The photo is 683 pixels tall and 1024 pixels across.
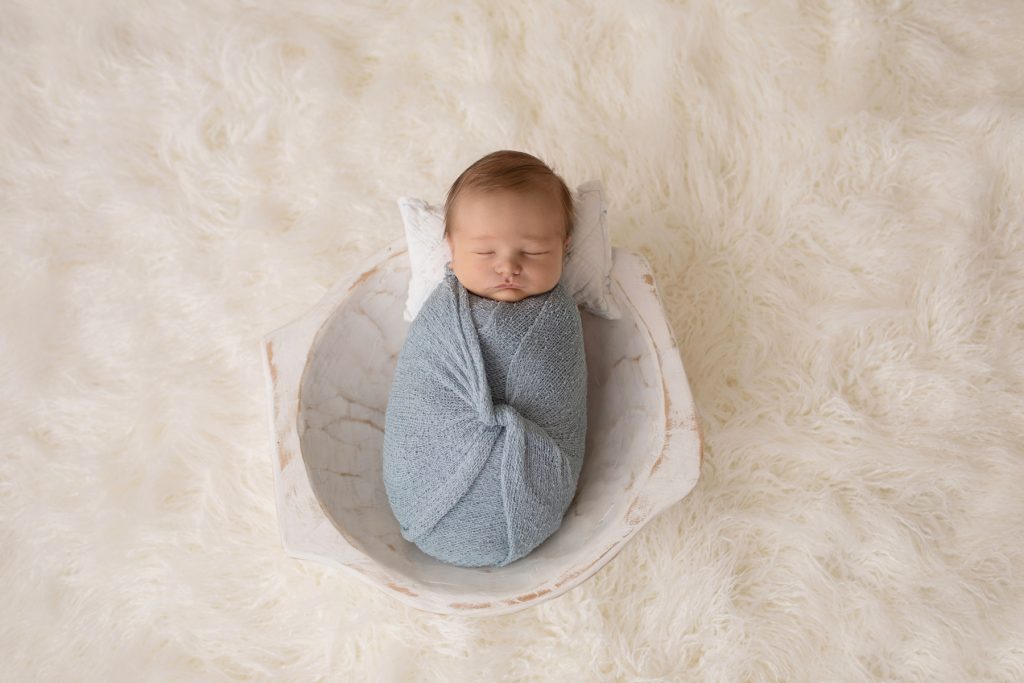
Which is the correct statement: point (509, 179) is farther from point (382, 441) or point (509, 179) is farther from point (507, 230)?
point (382, 441)

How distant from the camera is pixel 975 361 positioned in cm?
129

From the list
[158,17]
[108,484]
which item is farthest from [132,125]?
[108,484]

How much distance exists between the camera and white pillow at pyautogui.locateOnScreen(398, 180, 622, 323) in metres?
1.16

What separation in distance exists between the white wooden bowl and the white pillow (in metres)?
0.02

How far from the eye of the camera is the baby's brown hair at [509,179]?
3.58 ft

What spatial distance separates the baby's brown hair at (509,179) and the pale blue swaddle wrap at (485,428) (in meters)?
0.13

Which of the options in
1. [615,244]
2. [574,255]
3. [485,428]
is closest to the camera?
[485,428]

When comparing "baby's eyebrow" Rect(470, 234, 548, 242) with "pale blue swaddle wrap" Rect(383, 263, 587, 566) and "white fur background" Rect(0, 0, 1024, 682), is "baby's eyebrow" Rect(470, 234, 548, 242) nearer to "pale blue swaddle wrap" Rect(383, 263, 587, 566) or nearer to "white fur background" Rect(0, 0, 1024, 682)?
"pale blue swaddle wrap" Rect(383, 263, 587, 566)

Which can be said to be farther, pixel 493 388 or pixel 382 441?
pixel 382 441

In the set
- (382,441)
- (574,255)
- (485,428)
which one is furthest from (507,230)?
(382,441)

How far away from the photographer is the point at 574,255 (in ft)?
3.87

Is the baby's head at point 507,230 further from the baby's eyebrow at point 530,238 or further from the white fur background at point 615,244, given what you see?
the white fur background at point 615,244

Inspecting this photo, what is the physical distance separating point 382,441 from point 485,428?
0.25 metres

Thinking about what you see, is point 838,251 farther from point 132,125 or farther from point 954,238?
point 132,125
